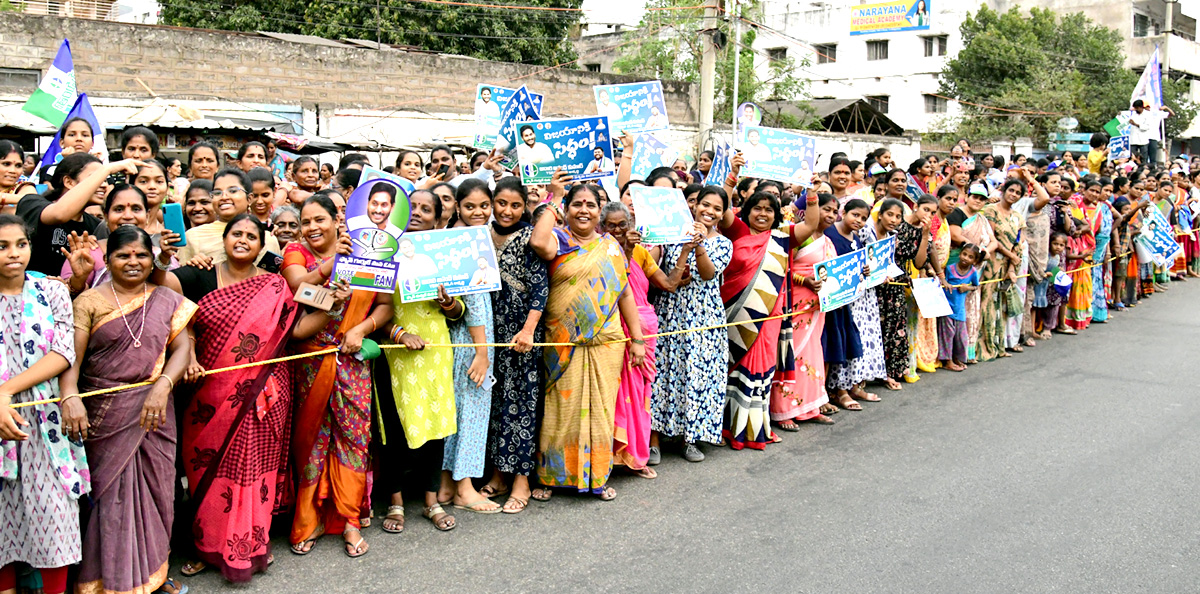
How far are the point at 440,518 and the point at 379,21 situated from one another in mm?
20594

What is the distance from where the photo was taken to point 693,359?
581 centimetres

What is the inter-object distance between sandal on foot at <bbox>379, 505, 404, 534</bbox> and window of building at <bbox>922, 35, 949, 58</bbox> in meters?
37.7

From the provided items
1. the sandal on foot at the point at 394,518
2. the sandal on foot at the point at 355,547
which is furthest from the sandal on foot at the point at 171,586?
the sandal on foot at the point at 394,518

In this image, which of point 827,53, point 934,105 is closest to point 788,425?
point 934,105

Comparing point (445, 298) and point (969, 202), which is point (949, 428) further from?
point (445, 298)

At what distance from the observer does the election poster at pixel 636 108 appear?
7.71 meters

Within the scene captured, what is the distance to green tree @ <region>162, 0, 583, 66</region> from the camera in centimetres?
2352

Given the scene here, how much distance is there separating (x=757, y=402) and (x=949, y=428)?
1438mm

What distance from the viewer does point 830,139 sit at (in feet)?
76.2

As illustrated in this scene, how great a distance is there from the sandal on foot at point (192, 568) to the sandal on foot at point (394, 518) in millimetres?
826

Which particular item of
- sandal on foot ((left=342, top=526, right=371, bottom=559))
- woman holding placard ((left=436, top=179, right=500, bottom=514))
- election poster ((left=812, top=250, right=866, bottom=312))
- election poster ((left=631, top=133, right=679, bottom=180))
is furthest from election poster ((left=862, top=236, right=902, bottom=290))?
sandal on foot ((left=342, top=526, right=371, bottom=559))

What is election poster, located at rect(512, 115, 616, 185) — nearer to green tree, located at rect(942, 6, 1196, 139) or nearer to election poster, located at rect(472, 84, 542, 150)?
election poster, located at rect(472, 84, 542, 150)

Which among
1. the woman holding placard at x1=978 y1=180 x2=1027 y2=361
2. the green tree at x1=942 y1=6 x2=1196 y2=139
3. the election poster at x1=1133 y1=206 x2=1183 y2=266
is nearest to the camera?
the woman holding placard at x1=978 y1=180 x2=1027 y2=361

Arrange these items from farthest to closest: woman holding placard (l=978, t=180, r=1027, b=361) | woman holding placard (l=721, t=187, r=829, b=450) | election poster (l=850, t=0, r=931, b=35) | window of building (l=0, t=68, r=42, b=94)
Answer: election poster (l=850, t=0, r=931, b=35), window of building (l=0, t=68, r=42, b=94), woman holding placard (l=978, t=180, r=1027, b=361), woman holding placard (l=721, t=187, r=829, b=450)
